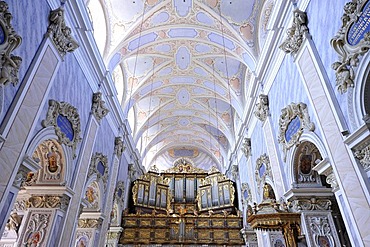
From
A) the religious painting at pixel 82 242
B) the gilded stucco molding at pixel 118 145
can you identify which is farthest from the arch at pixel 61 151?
the gilded stucco molding at pixel 118 145

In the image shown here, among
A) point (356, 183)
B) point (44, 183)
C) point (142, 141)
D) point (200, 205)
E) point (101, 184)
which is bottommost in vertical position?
point (356, 183)

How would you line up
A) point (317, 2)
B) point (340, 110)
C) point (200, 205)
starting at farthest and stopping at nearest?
point (200, 205), point (317, 2), point (340, 110)

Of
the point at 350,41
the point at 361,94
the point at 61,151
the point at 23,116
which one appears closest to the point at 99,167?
the point at 61,151

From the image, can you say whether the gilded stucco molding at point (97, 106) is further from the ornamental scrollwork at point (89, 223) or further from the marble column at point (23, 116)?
the ornamental scrollwork at point (89, 223)

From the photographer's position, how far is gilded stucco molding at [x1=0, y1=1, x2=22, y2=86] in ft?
14.6

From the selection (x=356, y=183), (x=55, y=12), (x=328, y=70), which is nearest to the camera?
(x=356, y=183)

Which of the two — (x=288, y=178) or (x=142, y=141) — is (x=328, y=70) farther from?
(x=142, y=141)

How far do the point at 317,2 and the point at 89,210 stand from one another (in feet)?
30.9

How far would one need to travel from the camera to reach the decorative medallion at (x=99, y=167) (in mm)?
8812

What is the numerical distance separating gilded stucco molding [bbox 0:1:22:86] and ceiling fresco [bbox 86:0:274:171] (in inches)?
156

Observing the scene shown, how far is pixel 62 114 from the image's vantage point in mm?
6727

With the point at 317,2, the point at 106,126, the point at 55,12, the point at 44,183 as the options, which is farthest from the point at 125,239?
the point at 317,2

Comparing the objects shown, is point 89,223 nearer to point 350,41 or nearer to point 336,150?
point 336,150

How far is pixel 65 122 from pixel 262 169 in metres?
6.75
